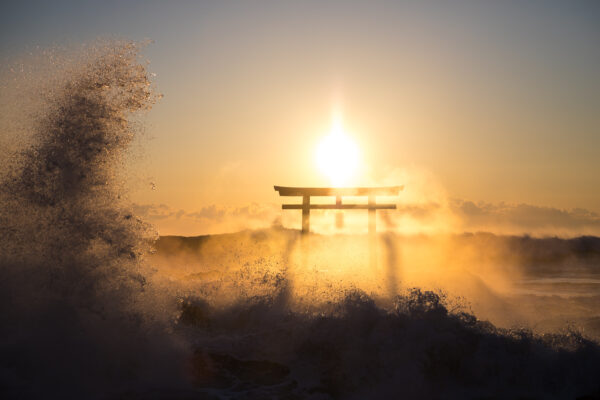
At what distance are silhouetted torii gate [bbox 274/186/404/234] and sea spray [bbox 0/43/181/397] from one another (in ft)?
21.5

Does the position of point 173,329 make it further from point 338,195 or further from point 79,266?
point 338,195

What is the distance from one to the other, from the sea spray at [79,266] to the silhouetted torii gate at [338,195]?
6.54m

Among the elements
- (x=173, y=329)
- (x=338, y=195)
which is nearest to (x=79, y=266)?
(x=173, y=329)

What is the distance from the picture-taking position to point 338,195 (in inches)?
626

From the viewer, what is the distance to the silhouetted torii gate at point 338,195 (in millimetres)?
15570

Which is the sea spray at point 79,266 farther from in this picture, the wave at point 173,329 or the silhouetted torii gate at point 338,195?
the silhouetted torii gate at point 338,195

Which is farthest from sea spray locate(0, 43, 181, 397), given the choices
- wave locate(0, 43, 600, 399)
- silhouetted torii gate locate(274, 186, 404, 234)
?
silhouetted torii gate locate(274, 186, 404, 234)

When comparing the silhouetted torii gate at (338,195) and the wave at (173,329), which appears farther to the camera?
the silhouetted torii gate at (338,195)

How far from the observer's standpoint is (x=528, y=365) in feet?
22.9

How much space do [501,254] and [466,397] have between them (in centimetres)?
2429

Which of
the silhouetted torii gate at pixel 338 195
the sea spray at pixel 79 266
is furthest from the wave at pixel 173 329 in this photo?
the silhouetted torii gate at pixel 338 195

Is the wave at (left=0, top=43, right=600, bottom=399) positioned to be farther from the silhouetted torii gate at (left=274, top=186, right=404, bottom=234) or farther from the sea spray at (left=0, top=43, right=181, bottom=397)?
the silhouetted torii gate at (left=274, top=186, right=404, bottom=234)

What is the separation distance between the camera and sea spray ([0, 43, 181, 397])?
658 cm

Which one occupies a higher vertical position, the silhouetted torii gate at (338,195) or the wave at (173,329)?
the silhouetted torii gate at (338,195)
